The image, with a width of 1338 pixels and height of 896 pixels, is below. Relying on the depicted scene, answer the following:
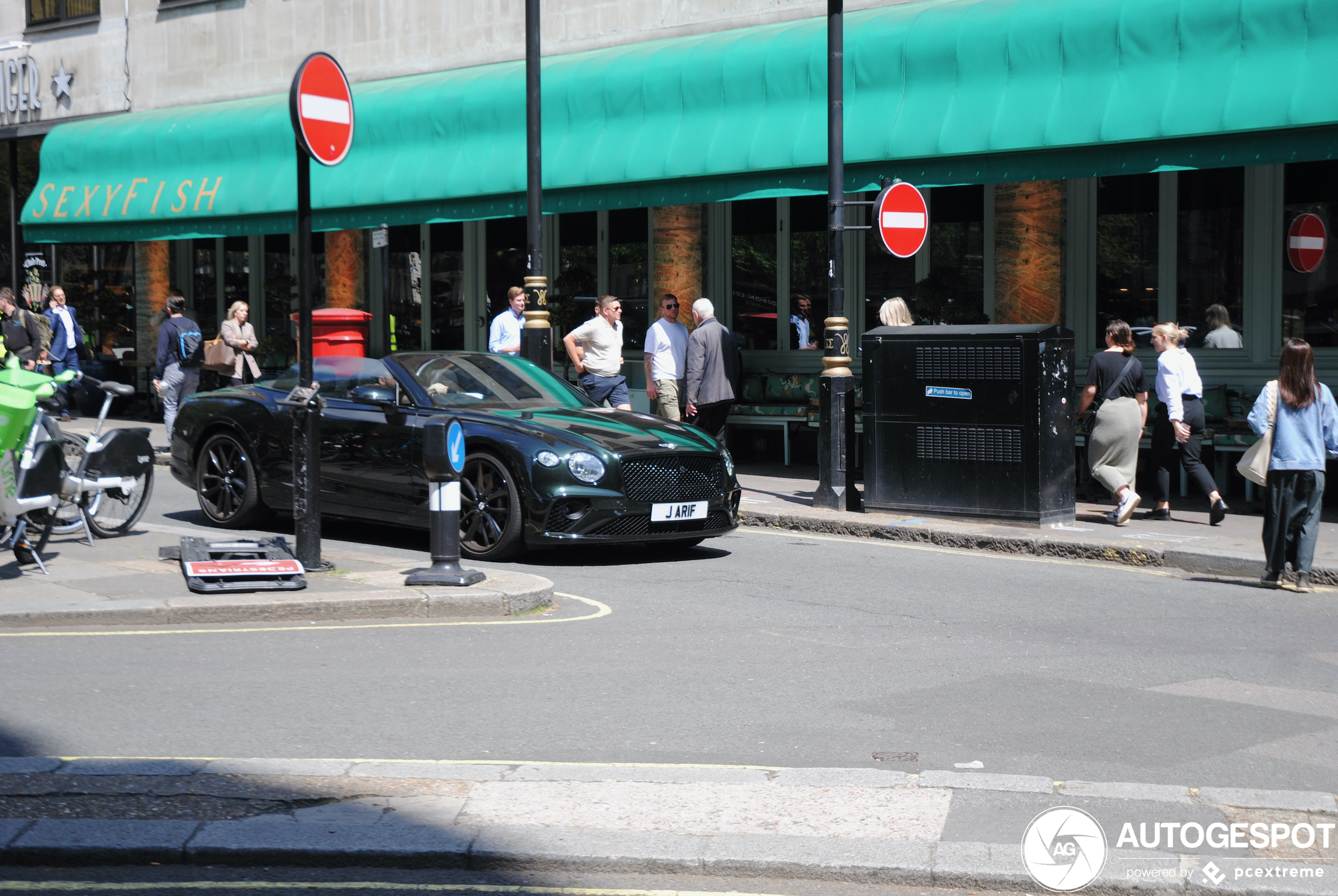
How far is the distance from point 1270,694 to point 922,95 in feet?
29.9

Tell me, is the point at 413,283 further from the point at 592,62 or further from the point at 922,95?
the point at 922,95

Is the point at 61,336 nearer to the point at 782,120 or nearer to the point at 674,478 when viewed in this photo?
the point at 782,120

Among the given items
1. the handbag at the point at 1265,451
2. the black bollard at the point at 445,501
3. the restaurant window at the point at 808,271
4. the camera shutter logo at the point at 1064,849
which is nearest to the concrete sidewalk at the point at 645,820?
the camera shutter logo at the point at 1064,849

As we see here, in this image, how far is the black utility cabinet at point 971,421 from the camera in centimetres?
1162

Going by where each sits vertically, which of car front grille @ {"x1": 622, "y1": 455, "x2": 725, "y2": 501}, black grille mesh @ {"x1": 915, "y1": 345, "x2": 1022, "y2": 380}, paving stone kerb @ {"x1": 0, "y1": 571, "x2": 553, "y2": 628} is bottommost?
paving stone kerb @ {"x1": 0, "y1": 571, "x2": 553, "y2": 628}

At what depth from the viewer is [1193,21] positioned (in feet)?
42.1

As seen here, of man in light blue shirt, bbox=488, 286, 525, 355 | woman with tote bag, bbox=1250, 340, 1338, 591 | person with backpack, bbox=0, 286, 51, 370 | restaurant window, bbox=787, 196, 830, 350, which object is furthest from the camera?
person with backpack, bbox=0, 286, 51, 370

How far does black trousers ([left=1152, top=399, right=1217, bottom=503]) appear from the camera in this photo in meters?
12.5

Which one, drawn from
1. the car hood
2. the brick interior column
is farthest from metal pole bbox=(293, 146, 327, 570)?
the brick interior column

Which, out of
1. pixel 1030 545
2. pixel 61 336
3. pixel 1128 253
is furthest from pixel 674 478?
pixel 61 336

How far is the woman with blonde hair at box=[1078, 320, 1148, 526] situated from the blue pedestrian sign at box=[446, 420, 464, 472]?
6043mm

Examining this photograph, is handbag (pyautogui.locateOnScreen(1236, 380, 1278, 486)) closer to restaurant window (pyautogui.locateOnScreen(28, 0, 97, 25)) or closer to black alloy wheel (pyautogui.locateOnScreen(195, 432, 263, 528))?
black alloy wheel (pyautogui.locateOnScreen(195, 432, 263, 528))

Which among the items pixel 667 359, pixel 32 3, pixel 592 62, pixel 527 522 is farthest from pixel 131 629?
pixel 32 3

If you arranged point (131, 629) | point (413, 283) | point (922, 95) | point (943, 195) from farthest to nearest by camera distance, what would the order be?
point (413, 283) < point (943, 195) < point (922, 95) < point (131, 629)
